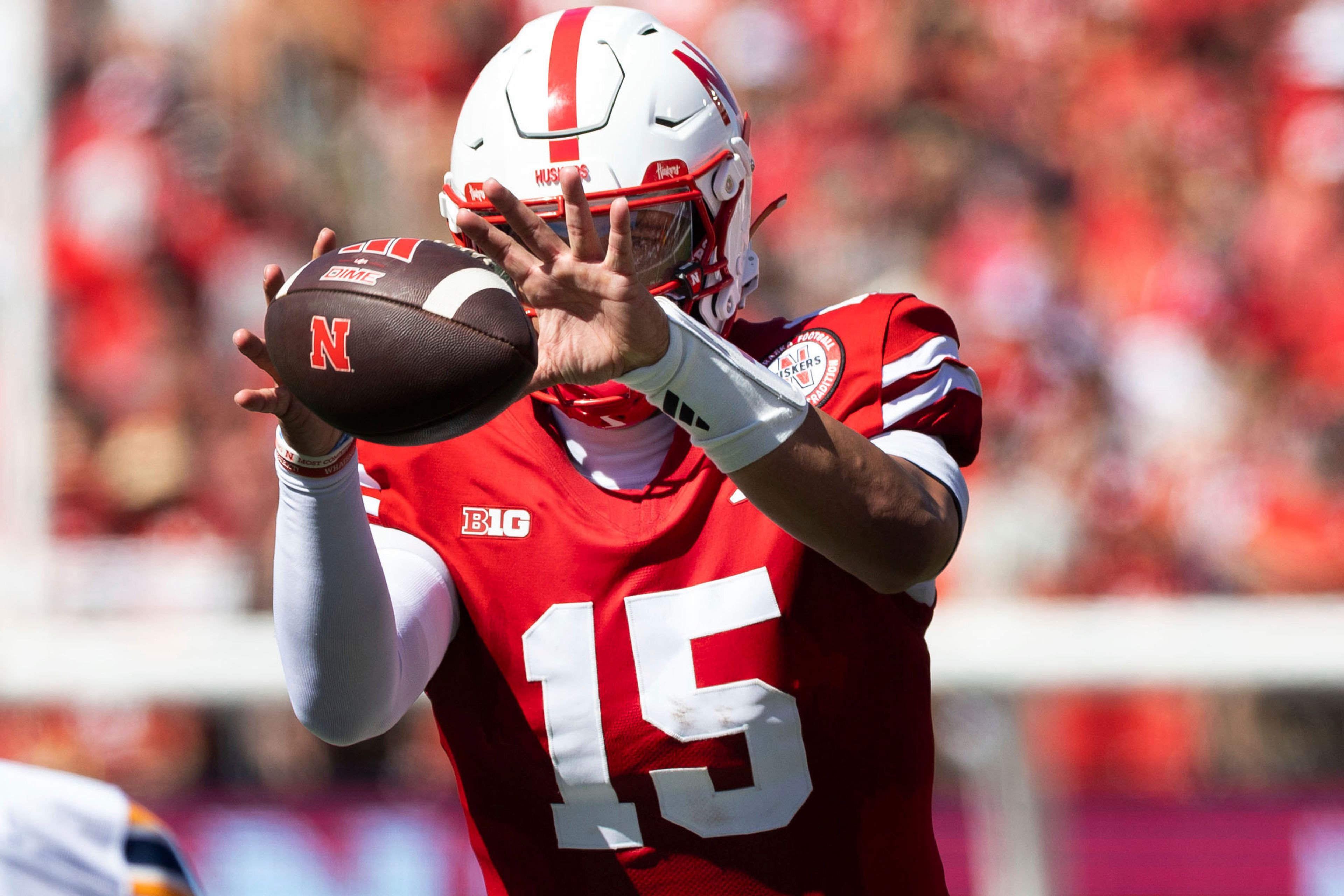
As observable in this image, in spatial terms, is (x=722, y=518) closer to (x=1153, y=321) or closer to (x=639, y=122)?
(x=639, y=122)

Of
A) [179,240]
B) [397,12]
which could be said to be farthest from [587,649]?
[397,12]

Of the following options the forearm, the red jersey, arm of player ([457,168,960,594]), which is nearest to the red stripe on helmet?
arm of player ([457,168,960,594])

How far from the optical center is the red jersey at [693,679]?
6.56 feet

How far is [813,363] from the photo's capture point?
2121 mm

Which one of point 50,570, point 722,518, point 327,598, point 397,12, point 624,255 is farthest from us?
point 397,12

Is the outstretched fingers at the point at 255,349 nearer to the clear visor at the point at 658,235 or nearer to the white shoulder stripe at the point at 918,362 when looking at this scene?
the clear visor at the point at 658,235

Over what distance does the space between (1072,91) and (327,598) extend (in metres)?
5.17

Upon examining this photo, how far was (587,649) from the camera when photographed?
6.63ft

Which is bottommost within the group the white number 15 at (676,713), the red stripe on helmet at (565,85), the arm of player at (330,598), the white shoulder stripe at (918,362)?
the white number 15 at (676,713)

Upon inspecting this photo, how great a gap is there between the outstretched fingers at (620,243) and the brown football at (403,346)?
0.38 ft

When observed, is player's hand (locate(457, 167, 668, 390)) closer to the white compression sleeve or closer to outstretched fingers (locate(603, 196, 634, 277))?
outstretched fingers (locate(603, 196, 634, 277))

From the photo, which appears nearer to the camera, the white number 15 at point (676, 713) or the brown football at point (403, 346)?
the brown football at point (403, 346)

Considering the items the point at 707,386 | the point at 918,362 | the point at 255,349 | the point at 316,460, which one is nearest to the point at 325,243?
the point at 255,349

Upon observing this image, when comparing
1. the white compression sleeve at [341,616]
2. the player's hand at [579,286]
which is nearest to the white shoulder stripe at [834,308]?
the player's hand at [579,286]
